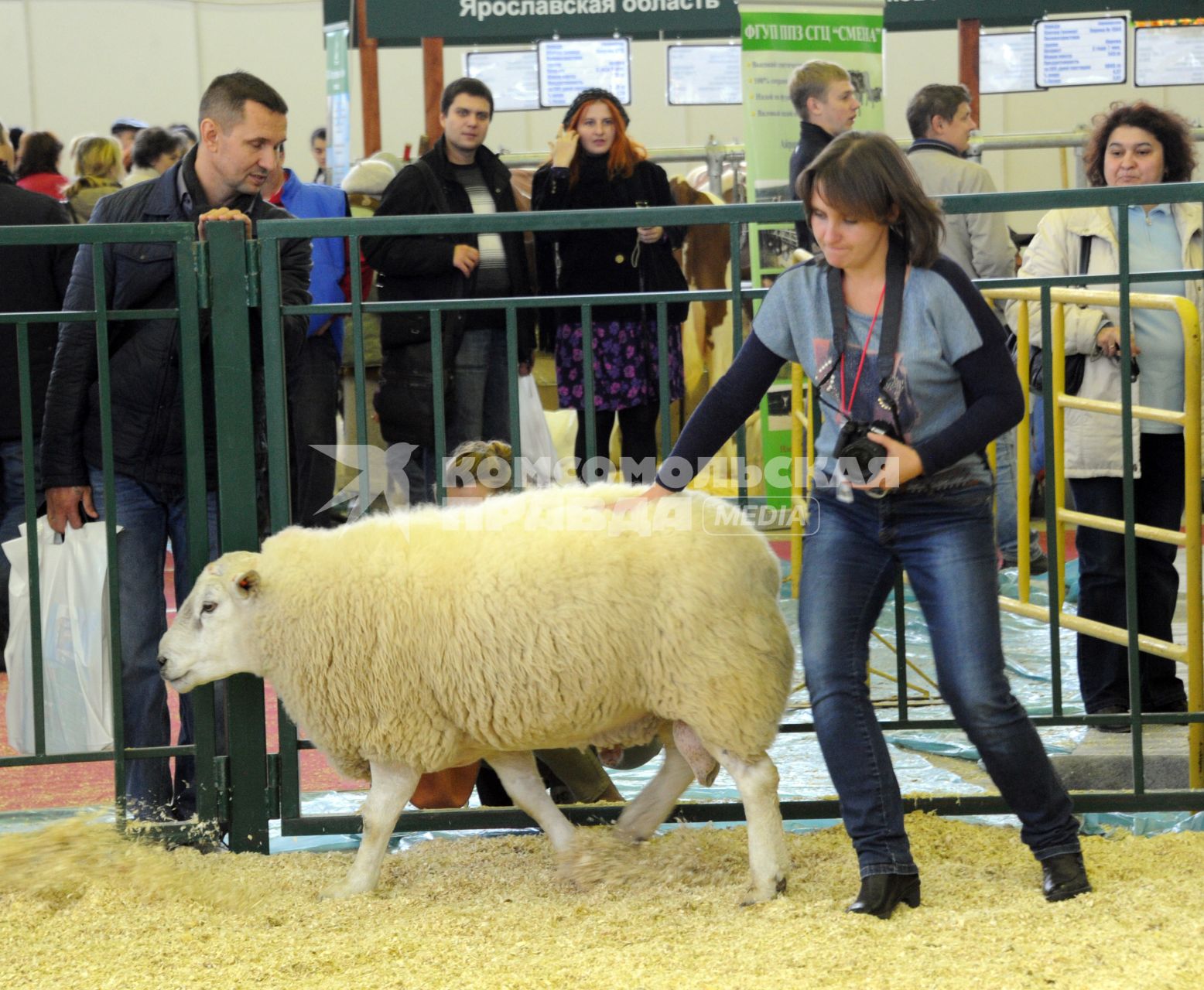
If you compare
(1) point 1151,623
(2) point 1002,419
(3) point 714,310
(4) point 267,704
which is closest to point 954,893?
(2) point 1002,419

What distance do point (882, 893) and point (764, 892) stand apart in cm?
30

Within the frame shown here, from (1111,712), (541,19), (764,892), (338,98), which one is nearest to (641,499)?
(764,892)

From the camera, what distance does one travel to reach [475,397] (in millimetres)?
5250

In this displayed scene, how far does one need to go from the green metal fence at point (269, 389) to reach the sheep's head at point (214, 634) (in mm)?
241

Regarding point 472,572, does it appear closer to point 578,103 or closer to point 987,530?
point 987,530

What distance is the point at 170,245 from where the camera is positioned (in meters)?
3.71

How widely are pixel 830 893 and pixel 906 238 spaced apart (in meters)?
1.43

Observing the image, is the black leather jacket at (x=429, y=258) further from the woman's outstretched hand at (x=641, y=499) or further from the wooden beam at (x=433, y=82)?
the wooden beam at (x=433, y=82)

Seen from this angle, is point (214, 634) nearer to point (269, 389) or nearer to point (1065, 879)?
point (269, 389)

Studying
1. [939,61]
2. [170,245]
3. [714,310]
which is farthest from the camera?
[939,61]

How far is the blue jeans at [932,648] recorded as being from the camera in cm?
290

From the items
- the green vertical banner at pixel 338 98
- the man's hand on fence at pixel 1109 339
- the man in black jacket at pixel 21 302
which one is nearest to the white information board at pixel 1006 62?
the green vertical banner at pixel 338 98

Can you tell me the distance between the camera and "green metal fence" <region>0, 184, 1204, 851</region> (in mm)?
3428

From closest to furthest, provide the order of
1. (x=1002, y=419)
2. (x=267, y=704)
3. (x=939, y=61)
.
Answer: (x=1002, y=419) → (x=267, y=704) → (x=939, y=61)
